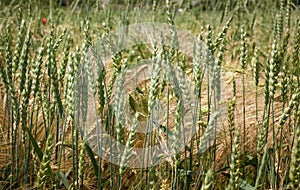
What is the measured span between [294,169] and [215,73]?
31 cm

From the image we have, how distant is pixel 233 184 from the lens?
0.57 meters

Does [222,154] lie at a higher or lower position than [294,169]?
lower

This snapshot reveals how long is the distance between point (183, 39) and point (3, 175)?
196 cm

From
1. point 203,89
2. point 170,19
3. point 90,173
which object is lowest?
point 90,173

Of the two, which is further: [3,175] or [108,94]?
[3,175]

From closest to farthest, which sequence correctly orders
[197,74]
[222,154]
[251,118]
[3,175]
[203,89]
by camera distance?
[197,74]
[3,175]
[222,154]
[251,118]
[203,89]

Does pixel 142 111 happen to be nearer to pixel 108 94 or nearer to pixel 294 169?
pixel 108 94

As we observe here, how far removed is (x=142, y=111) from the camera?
4.24 feet

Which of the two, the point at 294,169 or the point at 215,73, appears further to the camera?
the point at 215,73

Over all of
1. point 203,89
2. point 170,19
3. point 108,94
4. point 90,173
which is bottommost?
point 90,173

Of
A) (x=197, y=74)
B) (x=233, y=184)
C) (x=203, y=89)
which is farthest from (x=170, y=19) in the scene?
(x=203, y=89)

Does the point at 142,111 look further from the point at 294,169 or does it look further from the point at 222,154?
the point at 294,169

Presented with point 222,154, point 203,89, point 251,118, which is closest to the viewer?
point 222,154

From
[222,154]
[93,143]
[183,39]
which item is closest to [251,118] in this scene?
[222,154]
